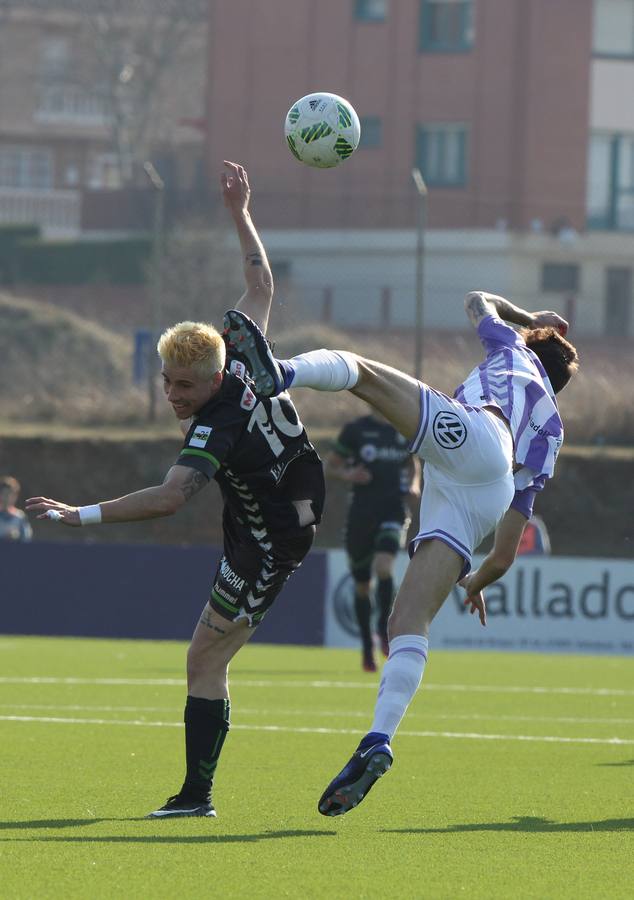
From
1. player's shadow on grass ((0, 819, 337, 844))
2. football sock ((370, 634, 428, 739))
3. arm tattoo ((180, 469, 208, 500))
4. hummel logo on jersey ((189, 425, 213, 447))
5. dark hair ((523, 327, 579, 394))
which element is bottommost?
player's shadow on grass ((0, 819, 337, 844))

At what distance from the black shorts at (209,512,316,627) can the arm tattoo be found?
0.67 metres

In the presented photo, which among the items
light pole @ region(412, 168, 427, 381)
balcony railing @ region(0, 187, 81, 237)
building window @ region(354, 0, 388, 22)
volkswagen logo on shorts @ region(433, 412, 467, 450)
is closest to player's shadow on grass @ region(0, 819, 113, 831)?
volkswagen logo on shorts @ region(433, 412, 467, 450)

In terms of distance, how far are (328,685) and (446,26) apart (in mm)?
30107

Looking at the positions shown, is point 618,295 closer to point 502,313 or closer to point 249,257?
point 502,313

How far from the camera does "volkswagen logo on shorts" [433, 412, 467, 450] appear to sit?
696 cm

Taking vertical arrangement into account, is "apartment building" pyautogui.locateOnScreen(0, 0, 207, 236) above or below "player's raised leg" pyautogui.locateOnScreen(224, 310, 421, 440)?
above

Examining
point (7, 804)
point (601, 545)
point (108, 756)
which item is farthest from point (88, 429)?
point (7, 804)

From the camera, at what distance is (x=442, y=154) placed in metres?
41.6

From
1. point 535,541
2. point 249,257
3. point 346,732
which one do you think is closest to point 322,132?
point 249,257

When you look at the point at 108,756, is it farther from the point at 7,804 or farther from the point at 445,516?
the point at 445,516

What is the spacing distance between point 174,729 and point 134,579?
29.7 feet

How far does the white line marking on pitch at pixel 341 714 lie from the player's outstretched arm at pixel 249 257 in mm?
4310

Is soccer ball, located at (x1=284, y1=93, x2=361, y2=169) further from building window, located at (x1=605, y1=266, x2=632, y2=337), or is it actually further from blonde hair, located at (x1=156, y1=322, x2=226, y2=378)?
building window, located at (x1=605, y1=266, x2=632, y2=337)

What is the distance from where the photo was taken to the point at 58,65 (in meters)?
62.2
